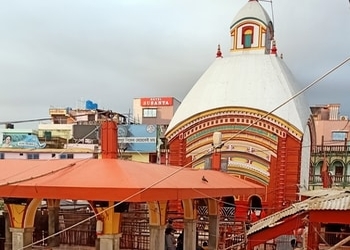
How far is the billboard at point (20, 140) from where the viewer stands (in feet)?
114

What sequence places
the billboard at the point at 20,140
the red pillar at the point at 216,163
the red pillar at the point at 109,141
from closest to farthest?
the red pillar at the point at 109,141 < the red pillar at the point at 216,163 < the billboard at the point at 20,140

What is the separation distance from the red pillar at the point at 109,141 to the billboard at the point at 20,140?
2754 cm

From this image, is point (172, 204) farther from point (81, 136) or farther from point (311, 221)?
point (81, 136)

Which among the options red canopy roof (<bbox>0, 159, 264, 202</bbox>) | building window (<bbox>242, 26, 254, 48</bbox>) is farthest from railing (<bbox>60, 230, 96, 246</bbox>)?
building window (<bbox>242, 26, 254, 48</bbox>)

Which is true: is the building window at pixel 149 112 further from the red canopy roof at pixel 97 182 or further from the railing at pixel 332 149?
the red canopy roof at pixel 97 182

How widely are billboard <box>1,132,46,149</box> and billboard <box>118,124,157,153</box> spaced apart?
25.1 ft

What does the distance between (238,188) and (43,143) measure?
94.1 ft

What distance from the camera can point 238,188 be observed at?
10.5 meters

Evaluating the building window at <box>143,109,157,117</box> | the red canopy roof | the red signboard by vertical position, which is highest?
the red signboard

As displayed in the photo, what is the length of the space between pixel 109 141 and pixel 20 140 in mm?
29683

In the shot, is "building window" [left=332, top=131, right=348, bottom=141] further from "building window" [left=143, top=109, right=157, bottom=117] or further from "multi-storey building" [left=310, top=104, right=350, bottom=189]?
"building window" [left=143, top=109, right=157, bottom=117]

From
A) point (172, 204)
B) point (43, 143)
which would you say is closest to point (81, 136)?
point (43, 143)

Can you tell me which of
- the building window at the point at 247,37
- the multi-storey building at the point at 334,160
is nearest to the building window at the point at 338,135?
the multi-storey building at the point at 334,160

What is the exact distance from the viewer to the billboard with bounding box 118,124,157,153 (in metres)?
31.4
